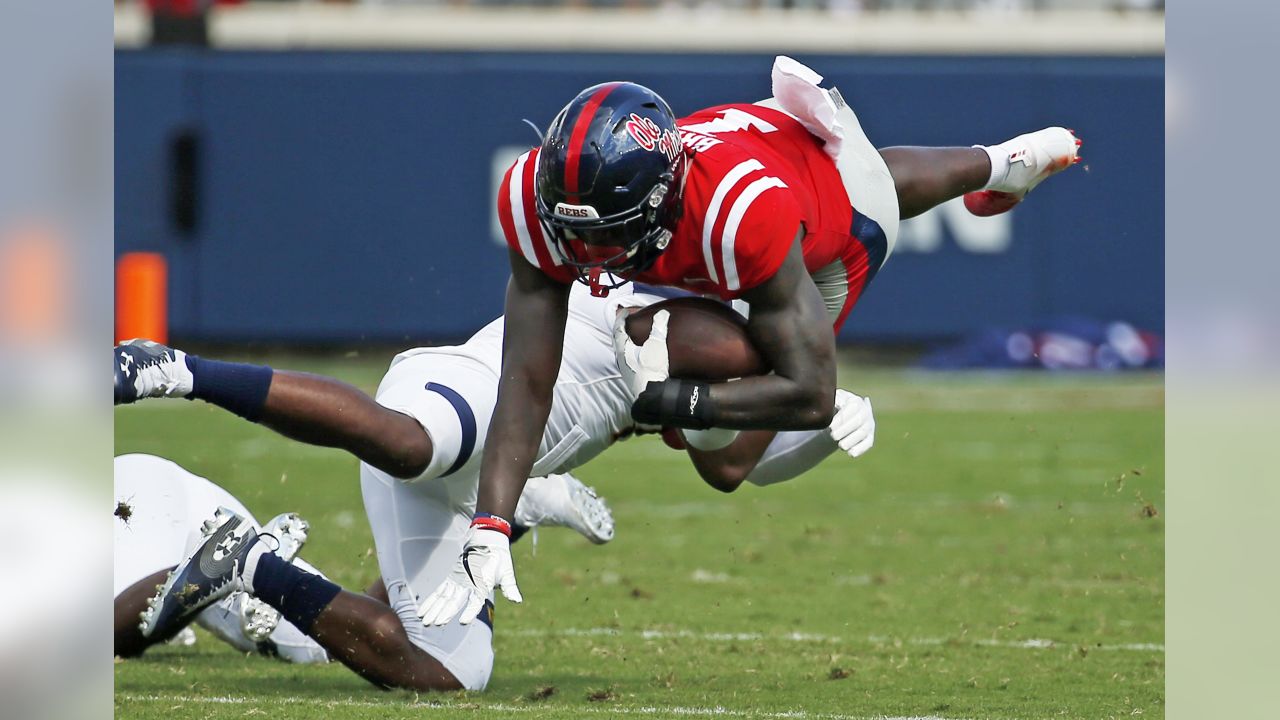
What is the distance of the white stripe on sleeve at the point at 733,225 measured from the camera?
3188 millimetres

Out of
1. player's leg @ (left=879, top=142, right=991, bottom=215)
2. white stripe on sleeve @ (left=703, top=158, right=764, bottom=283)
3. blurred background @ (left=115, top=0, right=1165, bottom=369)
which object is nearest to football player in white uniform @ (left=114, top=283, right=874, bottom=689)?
white stripe on sleeve @ (left=703, top=158, right=764, bottom=283)

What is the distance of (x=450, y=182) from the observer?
41.3 feet

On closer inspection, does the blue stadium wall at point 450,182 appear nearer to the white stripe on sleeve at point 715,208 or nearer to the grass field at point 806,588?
the grass field at point 806,588

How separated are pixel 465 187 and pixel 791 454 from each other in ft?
28.8

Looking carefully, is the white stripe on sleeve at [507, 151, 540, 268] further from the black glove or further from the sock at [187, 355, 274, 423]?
the sock at [187, 355, 274, 423]

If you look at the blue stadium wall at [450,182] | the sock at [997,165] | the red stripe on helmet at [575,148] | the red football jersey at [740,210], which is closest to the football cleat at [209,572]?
the red football jersey at [740,210]

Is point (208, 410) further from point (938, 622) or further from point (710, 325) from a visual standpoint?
point (710, 325)

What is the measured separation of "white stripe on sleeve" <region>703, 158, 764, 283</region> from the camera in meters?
3.22

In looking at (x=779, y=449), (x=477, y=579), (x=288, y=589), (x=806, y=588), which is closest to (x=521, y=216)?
(x=477, y=579)

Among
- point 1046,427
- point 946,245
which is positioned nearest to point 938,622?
point 1046,427

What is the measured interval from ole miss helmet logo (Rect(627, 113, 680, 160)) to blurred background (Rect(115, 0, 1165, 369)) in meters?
9.23

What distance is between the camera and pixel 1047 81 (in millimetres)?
12594

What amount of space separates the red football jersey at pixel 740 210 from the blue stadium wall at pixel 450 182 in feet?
28.0
